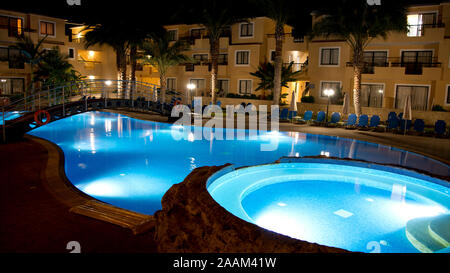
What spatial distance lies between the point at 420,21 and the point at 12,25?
1403 inches

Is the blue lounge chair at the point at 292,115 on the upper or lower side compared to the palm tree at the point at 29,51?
lower

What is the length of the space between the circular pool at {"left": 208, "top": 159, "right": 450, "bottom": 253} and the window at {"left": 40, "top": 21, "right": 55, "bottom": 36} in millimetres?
33010

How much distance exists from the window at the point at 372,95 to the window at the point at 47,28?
30.9 metres

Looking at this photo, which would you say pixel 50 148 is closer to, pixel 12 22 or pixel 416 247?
pixel 416 247

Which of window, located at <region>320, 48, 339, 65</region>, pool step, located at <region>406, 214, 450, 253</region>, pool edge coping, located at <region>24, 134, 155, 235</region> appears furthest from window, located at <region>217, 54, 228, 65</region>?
pool step, located at <region>406, 214, 450, 253</region>

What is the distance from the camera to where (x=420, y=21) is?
84.2 feet

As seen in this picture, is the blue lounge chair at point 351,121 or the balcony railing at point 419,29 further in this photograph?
the balcony railing at point 419,29

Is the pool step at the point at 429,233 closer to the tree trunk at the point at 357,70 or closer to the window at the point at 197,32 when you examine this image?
the tree trunk at the point at 357,70

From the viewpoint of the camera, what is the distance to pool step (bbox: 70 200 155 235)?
5.51 m

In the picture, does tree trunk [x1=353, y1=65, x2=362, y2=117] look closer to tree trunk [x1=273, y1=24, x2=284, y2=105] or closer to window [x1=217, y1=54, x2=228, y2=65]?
tree trunk [x1=273, y1=24, x2=284, y2=105]

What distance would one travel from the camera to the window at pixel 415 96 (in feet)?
81.7

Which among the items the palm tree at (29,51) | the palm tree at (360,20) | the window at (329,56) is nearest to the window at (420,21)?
the window at (329,56)

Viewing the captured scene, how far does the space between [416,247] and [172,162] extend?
8.28m

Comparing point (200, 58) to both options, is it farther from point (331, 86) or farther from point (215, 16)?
point (331, 86)
